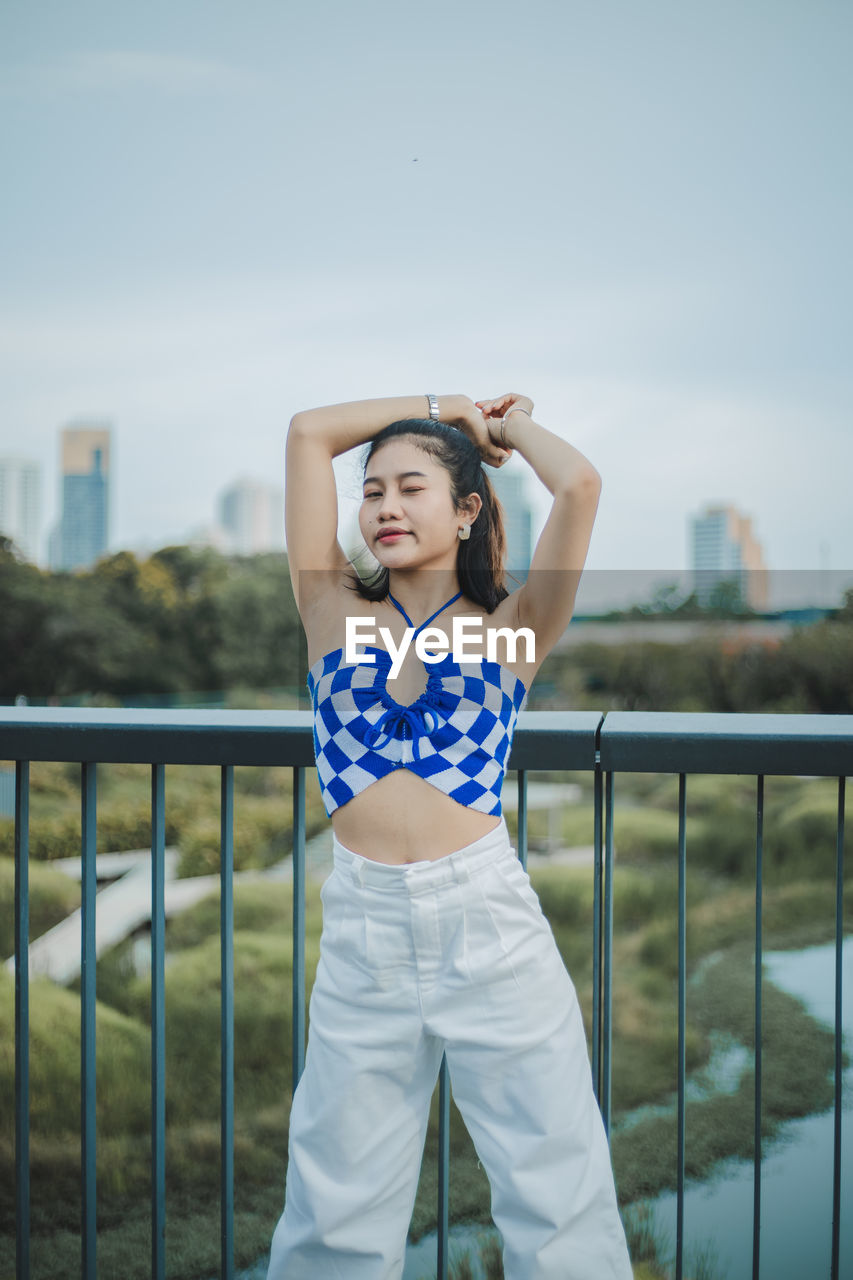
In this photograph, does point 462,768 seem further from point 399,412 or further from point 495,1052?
point 399,412

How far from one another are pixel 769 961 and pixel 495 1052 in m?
11.2

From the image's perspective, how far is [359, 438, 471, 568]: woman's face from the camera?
1.24m

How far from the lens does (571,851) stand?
1533 centimetres

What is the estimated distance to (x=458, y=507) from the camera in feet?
4.22

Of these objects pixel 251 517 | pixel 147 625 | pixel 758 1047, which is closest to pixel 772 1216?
pixel 758 1047

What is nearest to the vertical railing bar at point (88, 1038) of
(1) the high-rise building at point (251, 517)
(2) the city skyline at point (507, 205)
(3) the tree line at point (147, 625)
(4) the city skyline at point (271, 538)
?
(4) the city skyline at point (271, 538)

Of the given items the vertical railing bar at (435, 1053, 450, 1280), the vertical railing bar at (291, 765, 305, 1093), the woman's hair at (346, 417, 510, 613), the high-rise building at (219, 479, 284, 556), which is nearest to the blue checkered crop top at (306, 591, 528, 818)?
the woman's hair at (346, 417, 510, 613)

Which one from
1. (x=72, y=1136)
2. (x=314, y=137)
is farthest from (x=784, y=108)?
(x=72, y=1136)

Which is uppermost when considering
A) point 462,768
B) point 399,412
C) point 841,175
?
point 841,175

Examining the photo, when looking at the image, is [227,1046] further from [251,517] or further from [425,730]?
[251,517]

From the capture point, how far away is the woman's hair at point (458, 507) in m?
1.28

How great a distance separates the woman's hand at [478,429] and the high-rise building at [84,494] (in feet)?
85.0

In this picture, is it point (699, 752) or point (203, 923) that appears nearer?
point (699, 752)

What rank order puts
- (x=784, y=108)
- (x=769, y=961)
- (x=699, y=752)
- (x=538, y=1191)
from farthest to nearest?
(x=784, y=108), (x=769, y=961), (x=699, y=752), (x=538, y=1191)
